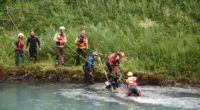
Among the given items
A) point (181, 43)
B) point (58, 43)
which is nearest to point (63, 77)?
point (58, 43)

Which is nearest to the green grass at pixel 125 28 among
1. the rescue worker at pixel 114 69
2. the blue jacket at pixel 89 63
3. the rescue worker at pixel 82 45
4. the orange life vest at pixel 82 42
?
the rescue worker at pixel 82 45

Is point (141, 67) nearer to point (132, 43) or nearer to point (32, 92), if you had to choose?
point (132, 43)

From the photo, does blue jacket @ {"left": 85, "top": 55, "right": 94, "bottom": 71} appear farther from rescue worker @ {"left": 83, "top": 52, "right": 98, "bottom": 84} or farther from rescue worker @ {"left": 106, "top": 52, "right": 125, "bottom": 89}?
rescue worker @ {"left": 106, "top": 52, "right": 125, "bottom": 89}

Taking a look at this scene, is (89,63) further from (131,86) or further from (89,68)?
(131,86)

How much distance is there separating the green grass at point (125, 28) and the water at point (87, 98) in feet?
6.52

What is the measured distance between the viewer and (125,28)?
27906 mm

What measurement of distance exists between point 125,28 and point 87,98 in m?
8.61

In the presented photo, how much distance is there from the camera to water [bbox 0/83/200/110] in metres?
18.9

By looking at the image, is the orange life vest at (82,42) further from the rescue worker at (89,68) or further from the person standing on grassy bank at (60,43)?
the rescue worker at (89,68)

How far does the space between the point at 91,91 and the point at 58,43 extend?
3.82 meters

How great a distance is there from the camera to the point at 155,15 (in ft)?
95.8

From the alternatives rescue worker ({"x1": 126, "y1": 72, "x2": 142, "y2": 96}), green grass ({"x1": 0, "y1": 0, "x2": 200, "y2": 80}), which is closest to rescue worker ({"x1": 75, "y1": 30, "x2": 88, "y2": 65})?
green grass ({"x1": 0, "y1": 0, "x2": 200, "y2": 80})

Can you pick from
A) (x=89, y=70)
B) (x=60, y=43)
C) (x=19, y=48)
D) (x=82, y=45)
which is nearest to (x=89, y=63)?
(x=89, y=70)

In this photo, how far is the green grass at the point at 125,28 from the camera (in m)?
24.3
